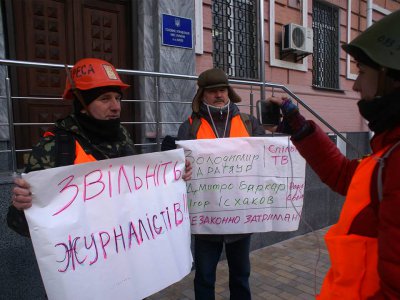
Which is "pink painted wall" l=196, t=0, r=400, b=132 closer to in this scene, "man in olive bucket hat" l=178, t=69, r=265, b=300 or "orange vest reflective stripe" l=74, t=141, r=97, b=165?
"man in olive bucket hat" l=178, t=69, r=265, b=300

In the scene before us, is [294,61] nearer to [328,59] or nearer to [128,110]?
[328,59]

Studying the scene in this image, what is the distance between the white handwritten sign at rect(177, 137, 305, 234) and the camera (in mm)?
2514

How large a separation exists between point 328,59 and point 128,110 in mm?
5274

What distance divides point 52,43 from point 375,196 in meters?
3.96

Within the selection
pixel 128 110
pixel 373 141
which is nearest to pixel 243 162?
pixel 373 141

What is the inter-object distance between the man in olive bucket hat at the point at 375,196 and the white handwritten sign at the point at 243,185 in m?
1.31

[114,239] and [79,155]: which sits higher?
[79,155]

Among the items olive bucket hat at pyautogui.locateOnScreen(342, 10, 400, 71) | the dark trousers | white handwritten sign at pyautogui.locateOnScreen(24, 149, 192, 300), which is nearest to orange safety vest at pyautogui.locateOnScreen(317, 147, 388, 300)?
olive bucket hat at pyautogui.locateOnScreen(342, 10, 400, 71)

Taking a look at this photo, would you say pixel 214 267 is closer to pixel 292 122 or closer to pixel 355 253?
pixel 292 122

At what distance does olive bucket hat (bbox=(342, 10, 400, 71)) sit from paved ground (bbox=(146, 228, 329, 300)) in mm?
1941

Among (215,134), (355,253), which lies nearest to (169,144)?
(215,134)

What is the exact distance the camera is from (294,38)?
6301 millimetres

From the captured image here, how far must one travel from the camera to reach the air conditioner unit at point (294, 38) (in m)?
6.27

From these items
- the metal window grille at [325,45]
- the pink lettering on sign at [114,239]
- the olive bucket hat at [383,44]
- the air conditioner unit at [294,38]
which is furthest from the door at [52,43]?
the metal window grille at [325,45]
